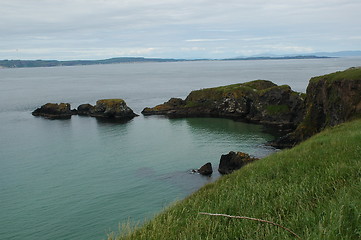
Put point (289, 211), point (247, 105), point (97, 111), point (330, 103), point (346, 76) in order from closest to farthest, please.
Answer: point (289, 211)
point (346, 76)
point (330, 103)
point (247, 105)
point (97, 111)

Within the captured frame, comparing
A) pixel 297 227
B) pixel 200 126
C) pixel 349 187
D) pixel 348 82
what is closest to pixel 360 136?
pixel 349 187

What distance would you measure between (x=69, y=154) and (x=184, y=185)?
25.0 m

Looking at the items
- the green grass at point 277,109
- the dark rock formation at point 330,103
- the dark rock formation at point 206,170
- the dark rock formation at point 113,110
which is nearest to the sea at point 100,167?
the dark rock formation at point 206,170

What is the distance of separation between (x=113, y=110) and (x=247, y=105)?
1468 inches

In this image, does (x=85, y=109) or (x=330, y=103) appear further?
(x=85, y=109)

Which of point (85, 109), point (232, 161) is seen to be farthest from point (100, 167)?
point (85, 109)

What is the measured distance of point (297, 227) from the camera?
778cm

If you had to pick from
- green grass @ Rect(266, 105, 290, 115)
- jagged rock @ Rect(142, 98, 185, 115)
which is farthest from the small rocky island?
green grass @ Rect(266, 105, 290, 115)

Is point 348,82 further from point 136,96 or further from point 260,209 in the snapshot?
point 136,96

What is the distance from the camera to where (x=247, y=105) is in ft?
289

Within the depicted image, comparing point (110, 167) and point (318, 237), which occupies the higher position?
point (318, 237)

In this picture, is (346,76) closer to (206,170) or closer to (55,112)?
(206,170)

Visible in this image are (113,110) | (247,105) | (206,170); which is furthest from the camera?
(113,110)

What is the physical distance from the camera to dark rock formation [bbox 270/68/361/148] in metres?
46.3
